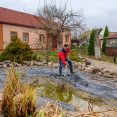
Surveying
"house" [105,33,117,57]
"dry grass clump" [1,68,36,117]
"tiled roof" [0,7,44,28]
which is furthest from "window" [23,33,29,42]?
"dry grass clump" [1,68,36,117]

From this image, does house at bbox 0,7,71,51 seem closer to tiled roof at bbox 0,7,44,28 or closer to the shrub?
tiled roof at bbox 0,7,44,28

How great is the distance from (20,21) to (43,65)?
1090 cm

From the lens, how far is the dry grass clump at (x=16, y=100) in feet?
6.31

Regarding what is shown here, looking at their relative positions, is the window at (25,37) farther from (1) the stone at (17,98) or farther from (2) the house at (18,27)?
(1) the stone at (17,98)

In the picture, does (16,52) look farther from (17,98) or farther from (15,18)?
(15,18)

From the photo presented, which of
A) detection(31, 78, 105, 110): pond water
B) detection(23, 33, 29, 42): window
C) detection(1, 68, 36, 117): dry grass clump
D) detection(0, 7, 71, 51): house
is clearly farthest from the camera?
detection(23, 33, 29, 42): window

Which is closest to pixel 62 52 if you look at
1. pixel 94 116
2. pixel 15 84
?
pixel 15 84

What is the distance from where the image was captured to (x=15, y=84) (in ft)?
7.16

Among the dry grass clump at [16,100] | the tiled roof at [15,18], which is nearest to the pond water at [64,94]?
the dry grass clump at [16,100]

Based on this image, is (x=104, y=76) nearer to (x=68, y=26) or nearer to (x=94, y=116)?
(x=94, y=116)

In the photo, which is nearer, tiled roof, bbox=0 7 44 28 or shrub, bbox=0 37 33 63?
shrub, bbox=0 37 33 63

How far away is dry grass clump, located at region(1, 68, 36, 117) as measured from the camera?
6.31 feet

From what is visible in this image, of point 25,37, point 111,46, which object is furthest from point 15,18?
point 111,46

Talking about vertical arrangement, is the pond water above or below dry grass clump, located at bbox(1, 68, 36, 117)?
below
